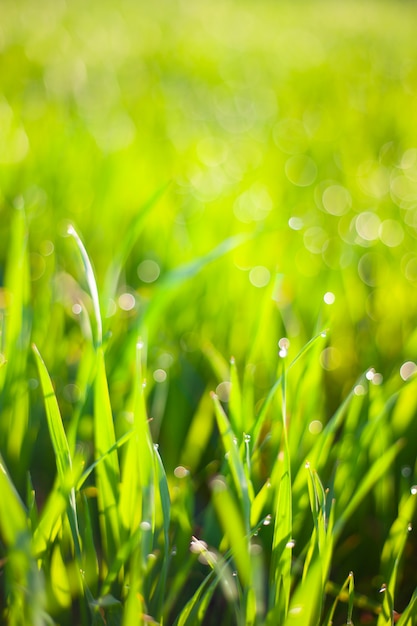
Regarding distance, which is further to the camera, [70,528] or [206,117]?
[206,117]

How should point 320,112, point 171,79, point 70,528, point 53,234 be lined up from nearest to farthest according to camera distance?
point 70,528
point 53,234
point 320,112
point 171,79

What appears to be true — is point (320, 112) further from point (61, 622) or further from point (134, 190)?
point (61, 622)

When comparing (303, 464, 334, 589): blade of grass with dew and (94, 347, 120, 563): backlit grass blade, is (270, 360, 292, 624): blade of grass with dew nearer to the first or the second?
(303, 464, 334, 589): blade of grass with dew

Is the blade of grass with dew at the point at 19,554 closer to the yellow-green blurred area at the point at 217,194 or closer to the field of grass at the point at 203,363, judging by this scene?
the field of grass at the point at 203,363

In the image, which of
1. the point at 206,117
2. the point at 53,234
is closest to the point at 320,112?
the point at 206,117

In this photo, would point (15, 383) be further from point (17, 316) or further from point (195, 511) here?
point (195, 511)

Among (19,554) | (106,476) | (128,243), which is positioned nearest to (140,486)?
(106,476)

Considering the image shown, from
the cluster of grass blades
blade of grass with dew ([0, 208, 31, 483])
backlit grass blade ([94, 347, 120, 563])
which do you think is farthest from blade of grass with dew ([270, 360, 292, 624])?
blade of grass with dew ([0, 208, 31, 483])
